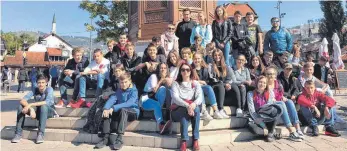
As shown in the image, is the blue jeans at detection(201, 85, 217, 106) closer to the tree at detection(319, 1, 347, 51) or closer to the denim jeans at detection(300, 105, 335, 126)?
the denim jeans at detection(300, 105, 335, 126)

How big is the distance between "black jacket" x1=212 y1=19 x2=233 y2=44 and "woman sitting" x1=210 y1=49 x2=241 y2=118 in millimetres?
1531

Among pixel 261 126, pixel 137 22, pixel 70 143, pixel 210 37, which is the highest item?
pixel 137 22

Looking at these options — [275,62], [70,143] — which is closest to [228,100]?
[275,62]

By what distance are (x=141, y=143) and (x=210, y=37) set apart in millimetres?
4013

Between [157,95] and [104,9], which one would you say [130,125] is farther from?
[104,9]

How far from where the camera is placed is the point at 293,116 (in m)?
5.76

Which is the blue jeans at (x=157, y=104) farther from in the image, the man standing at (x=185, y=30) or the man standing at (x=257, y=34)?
the man standing at (x=257, y=34)

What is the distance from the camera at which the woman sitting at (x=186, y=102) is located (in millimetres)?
5105

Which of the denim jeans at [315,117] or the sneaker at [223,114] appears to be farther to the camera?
the denim jeans at [315,117]

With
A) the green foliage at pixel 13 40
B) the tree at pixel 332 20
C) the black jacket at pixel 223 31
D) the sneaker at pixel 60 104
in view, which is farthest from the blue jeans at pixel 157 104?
the green foliage at pixel 13 40

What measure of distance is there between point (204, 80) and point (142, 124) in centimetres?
170

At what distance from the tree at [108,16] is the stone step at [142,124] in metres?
18.4

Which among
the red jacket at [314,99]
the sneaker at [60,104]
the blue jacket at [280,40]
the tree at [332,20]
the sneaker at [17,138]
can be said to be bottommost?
the sneaker at [17,138]

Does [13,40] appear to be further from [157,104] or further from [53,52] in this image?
→ [157,104]
